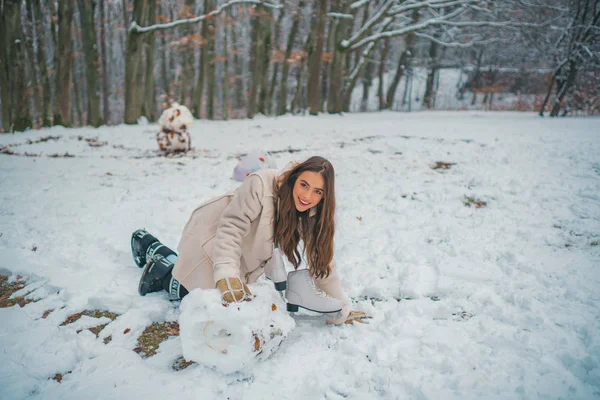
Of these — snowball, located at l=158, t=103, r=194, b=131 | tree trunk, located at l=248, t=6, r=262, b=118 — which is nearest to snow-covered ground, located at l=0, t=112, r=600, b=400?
snowball, located at l=158, t=103, r=194, b=131

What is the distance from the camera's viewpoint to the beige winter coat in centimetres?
186

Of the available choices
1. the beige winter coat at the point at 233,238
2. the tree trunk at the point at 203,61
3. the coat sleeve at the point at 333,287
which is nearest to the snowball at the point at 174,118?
the beige winter coat at the point at 233,238

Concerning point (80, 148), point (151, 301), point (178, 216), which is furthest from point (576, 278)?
point (80, 148)

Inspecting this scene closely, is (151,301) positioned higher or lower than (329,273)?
lower

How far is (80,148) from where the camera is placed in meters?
7.84

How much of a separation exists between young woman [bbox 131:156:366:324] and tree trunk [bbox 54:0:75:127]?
11836 millimetres

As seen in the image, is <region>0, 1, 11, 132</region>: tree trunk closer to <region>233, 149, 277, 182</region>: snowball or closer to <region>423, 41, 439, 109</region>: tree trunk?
<region>233, 149, 277, 182</region>: snowball

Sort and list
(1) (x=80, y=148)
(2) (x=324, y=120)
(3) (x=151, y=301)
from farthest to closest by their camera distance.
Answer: (2) (x=324, y=120) → (1) (x=80, y=148) → (3) (x=151, y=301)

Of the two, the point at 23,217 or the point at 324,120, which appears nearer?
the point at 23,217

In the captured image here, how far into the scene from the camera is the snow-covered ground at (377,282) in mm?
1731

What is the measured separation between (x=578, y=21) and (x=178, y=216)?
14495 mm

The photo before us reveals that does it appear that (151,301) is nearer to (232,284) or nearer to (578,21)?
(232,284)

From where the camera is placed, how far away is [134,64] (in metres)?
11.3

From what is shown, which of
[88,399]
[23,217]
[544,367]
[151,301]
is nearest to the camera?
[88,399]
